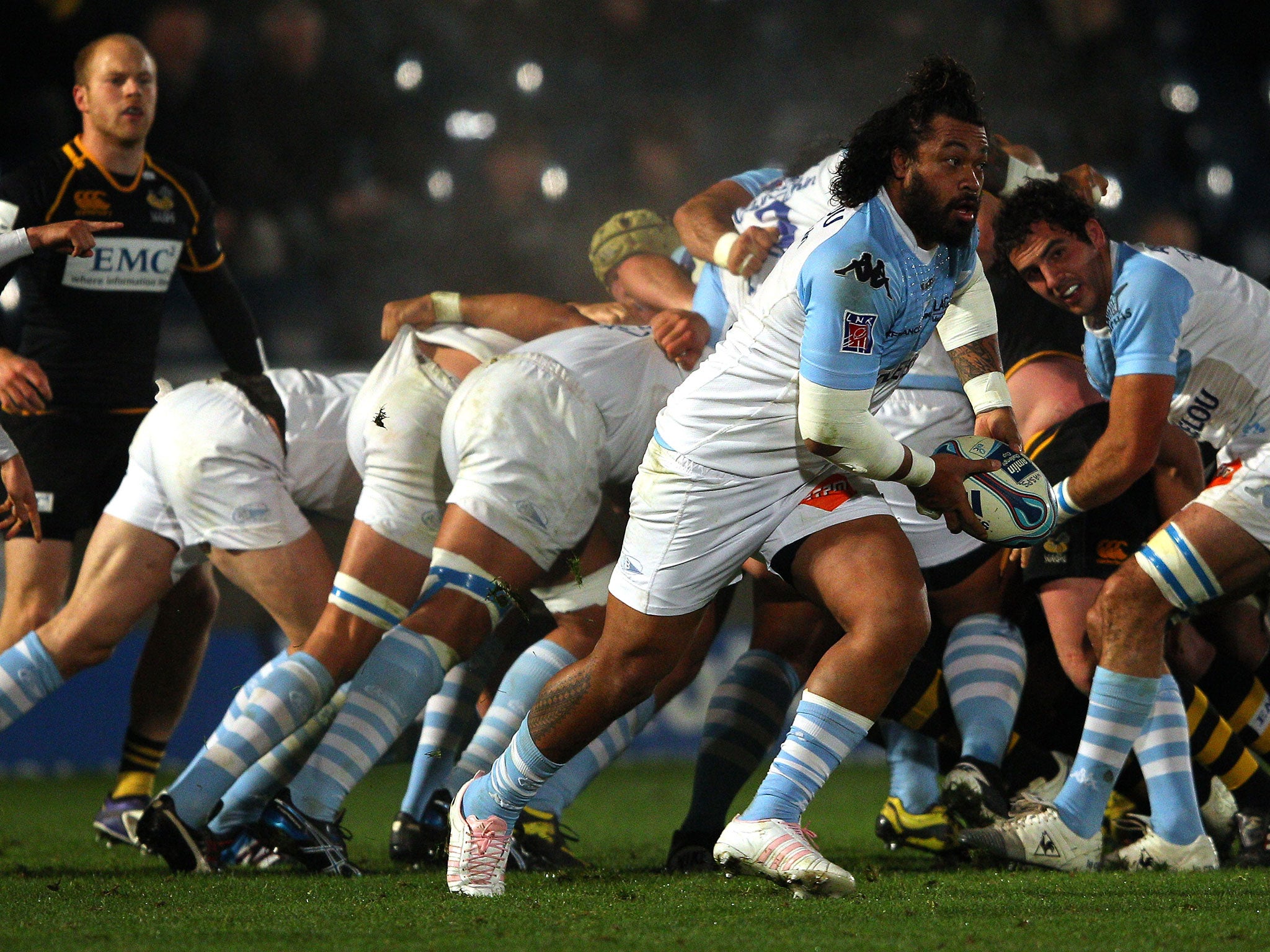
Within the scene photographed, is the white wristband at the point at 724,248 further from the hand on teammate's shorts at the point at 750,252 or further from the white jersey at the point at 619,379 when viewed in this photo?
the white jersey at the point at 619,379

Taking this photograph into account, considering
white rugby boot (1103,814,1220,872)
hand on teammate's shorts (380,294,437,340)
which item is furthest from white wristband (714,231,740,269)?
white rugby boot (1103,814,1220,872)

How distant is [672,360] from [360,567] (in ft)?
3.44

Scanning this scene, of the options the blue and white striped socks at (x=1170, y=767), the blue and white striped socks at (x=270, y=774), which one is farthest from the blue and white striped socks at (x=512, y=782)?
the blue and white striped socks at (x=1170, y=767)

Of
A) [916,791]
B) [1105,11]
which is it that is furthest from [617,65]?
[916,791]

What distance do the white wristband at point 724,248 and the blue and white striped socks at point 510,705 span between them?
1.26 m

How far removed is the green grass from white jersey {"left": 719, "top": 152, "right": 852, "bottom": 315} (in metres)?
1.70

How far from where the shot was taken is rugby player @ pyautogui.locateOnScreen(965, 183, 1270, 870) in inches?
142

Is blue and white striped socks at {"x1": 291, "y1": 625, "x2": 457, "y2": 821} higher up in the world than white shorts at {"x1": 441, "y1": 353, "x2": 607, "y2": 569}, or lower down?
lower down

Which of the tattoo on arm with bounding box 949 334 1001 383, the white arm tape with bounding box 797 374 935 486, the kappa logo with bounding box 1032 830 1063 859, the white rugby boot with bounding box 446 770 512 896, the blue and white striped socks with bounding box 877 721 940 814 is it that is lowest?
the blue and white striped socks with bounding box 877 721 940 814

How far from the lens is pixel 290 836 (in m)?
3.61

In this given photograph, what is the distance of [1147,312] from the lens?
3.65 meters

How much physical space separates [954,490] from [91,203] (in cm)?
319

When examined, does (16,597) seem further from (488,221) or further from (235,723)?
(488,221)

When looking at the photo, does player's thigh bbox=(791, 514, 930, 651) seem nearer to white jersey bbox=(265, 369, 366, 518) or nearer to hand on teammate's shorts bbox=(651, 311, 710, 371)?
hand on teammate's shorts bbox=(651, 311, 710, 371)
